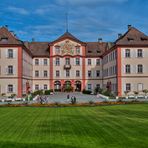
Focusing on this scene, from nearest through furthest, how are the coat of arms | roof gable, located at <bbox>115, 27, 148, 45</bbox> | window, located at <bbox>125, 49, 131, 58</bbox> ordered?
window, located at <bbox>125, 49, 131, 58</bbox>, roof gable, located at <bbox>115, 27, 148, 45</bbox>, the coat of arms

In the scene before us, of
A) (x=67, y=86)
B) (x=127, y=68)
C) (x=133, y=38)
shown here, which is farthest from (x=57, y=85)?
(x=133, y=38)

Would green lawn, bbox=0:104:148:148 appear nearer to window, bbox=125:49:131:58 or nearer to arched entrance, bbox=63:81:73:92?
window, bbox=125:49:131:58

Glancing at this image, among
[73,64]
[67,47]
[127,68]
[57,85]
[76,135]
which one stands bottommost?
[76,135]

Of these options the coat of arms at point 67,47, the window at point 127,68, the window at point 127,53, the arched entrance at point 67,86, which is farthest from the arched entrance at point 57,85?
the window at point 127,53

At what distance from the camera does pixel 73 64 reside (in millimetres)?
69562

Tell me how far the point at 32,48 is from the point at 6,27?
17.1 meters

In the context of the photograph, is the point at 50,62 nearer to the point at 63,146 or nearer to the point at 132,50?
the point at 132,50

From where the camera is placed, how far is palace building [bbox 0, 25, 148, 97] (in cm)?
5097

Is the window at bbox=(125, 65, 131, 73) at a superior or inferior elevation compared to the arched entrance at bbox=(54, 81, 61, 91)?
superior

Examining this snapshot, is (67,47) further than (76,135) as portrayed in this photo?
Yes

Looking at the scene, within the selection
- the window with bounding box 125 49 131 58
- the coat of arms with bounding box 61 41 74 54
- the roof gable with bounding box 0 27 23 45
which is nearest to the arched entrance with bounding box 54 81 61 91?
the coat of arms with bounding box 61 41 74 54

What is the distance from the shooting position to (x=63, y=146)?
11555mm

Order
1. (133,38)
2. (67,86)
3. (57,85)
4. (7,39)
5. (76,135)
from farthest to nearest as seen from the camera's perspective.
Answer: (57,85) → (67,86) → (133,38) → (7,39) → (76,135)

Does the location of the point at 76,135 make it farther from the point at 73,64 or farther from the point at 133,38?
the point at 73,64
